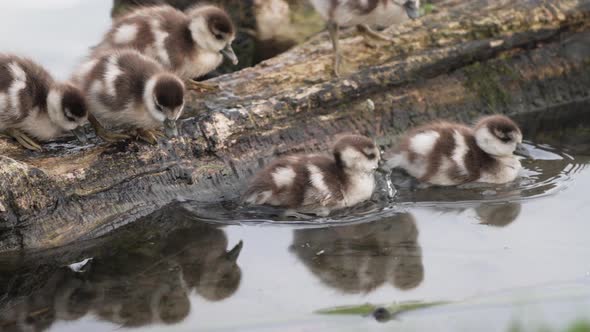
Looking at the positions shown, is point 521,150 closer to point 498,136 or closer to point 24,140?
point 498,136

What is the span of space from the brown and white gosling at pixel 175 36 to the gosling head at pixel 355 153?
2.84 ft

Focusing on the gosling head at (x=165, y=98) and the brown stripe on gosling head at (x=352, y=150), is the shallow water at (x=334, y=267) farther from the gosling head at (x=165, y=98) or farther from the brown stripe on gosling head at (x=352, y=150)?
the gosling head at (x=165, y=98)

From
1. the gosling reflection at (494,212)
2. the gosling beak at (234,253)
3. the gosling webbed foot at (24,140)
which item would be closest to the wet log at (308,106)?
the gosling webbed foot at (24,140)

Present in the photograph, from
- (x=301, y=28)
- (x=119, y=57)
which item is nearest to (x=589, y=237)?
(x=119, y=57)

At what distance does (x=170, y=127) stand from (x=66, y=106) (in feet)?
1.48

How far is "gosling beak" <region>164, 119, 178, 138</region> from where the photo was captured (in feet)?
12.9

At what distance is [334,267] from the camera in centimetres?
333

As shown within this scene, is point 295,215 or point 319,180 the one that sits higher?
point 319,180

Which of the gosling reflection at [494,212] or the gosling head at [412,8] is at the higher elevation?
the gosling head at [412,8]

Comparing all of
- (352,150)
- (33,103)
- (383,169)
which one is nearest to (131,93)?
(33,103)

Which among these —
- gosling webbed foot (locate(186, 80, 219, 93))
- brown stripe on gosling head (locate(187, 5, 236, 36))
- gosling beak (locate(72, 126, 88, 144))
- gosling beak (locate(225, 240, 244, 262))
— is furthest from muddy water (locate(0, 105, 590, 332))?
brown stripe on gosling head (locate(187, 5, 236, 36))

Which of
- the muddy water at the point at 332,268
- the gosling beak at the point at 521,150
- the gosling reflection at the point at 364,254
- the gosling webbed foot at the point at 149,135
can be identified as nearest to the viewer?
the muddy water at the point at 332,268

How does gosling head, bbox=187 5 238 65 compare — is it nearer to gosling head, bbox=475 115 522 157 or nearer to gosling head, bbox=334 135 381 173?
gosling head, bbox=334 135 381 173

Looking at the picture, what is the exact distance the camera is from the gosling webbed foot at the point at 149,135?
159 inches
